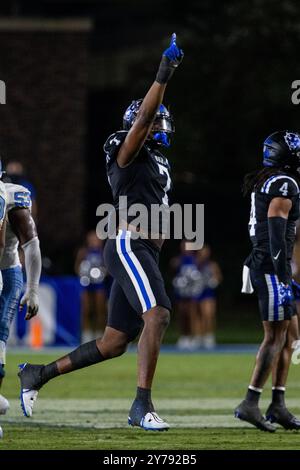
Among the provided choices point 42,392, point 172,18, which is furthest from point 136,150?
point 172,18

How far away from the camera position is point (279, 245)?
27.8 feet

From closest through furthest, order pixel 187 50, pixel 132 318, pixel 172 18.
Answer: pixel 132 318
pixel 187 50
pixel 172 18

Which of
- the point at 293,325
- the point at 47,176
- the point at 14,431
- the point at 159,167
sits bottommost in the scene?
the point at 14,431

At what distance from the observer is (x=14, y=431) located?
8188 mm

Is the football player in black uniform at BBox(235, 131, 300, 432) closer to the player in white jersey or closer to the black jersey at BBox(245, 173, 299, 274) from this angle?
the black jersey at BBox(245, 173, 299, 274)

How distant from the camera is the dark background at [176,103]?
27359 mm

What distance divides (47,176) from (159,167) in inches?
767

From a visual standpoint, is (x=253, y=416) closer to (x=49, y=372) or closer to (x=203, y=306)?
(x=49, y=372)

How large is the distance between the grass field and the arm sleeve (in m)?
0.93

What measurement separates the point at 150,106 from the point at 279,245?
1.36 m

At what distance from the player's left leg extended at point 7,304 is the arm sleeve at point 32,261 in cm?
13

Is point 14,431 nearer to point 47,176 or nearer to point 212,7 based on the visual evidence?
point 47,176

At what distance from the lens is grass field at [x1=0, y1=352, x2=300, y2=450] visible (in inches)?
300

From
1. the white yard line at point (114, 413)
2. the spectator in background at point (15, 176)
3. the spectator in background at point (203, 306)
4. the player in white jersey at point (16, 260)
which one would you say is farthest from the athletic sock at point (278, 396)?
the spectator in background at point (203, 306)
